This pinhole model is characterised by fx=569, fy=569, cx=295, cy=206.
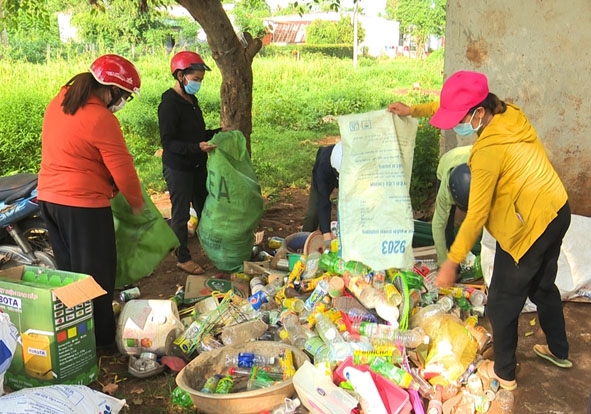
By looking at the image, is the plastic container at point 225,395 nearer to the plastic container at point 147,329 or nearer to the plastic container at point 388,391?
the plastic container at point 388,391

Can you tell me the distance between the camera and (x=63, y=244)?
3.39 m

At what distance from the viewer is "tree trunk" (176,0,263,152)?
16.3ft

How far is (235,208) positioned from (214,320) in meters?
1.06

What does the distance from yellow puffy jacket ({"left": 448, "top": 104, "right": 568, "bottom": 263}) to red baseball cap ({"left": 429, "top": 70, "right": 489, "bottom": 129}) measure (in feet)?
0.45

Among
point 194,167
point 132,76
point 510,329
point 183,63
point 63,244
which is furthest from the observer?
point 194,167

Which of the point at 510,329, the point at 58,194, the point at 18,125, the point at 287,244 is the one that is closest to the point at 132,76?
the point at 58,194

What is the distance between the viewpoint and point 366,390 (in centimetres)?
274

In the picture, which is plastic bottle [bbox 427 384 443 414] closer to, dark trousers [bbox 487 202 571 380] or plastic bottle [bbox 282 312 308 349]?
dark trousers [bbox 487 202 571 380]

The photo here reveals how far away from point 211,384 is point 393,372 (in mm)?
945

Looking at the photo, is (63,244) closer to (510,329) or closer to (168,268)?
(168,268)

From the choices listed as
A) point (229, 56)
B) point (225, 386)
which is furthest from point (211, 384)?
point (229, 56)

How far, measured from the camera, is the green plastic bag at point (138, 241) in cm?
373

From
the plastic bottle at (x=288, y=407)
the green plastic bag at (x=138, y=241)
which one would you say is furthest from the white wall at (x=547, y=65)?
the plastic bottle at (x=288, y=407)

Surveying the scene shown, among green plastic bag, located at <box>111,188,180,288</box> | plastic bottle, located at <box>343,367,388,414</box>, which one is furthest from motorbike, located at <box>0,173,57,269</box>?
plastic bottle, located at <box>343,367,388,414</box>
